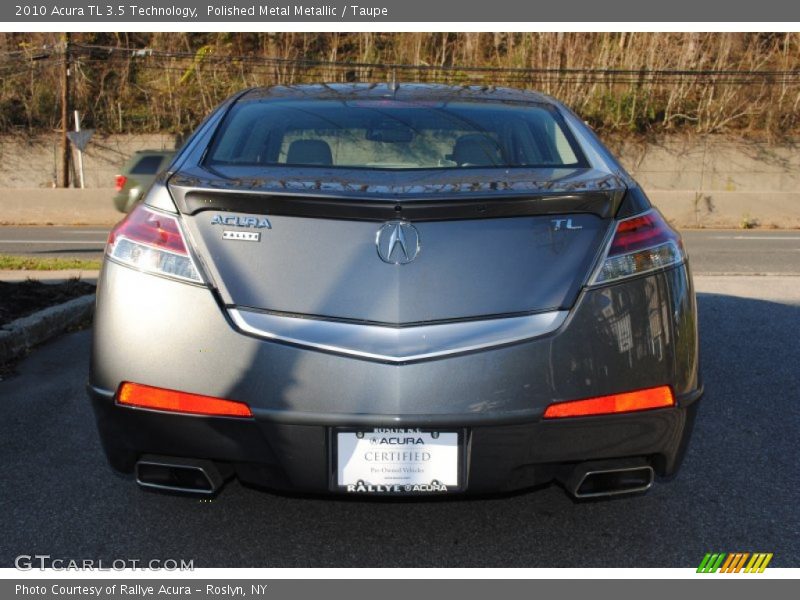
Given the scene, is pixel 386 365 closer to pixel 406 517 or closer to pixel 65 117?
pixel 406 517

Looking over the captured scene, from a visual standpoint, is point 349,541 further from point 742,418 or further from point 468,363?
point 742,418

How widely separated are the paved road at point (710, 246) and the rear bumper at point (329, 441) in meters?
8.59

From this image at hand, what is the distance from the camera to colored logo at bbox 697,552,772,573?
9.37ft

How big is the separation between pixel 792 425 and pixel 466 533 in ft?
6.37

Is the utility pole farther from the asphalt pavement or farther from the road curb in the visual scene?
the asphalt pavement

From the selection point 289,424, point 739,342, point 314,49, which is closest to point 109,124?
point 314,49

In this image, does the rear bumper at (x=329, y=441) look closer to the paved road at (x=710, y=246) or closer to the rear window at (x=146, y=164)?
the paved road at (x=710, y=246)

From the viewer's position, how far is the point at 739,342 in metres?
5.70

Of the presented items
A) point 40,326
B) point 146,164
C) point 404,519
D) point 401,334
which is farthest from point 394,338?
point 146,164

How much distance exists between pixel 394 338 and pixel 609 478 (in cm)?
86

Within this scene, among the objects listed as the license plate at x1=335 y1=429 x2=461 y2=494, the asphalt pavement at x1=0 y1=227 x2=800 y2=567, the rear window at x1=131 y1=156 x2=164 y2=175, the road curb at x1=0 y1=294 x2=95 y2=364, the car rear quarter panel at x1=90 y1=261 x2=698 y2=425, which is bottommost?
the rear window at x1=131 y1=156 x2=164 y2=175

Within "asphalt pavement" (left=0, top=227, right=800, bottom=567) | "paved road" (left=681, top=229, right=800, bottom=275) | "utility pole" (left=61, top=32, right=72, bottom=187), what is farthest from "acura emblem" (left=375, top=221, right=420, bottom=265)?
"utility pole" (left=61, top=32, right=72, bottom=187)

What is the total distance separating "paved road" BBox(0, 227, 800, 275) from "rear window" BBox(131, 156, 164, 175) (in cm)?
211

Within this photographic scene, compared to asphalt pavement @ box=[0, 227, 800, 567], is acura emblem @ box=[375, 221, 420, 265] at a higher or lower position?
higher
